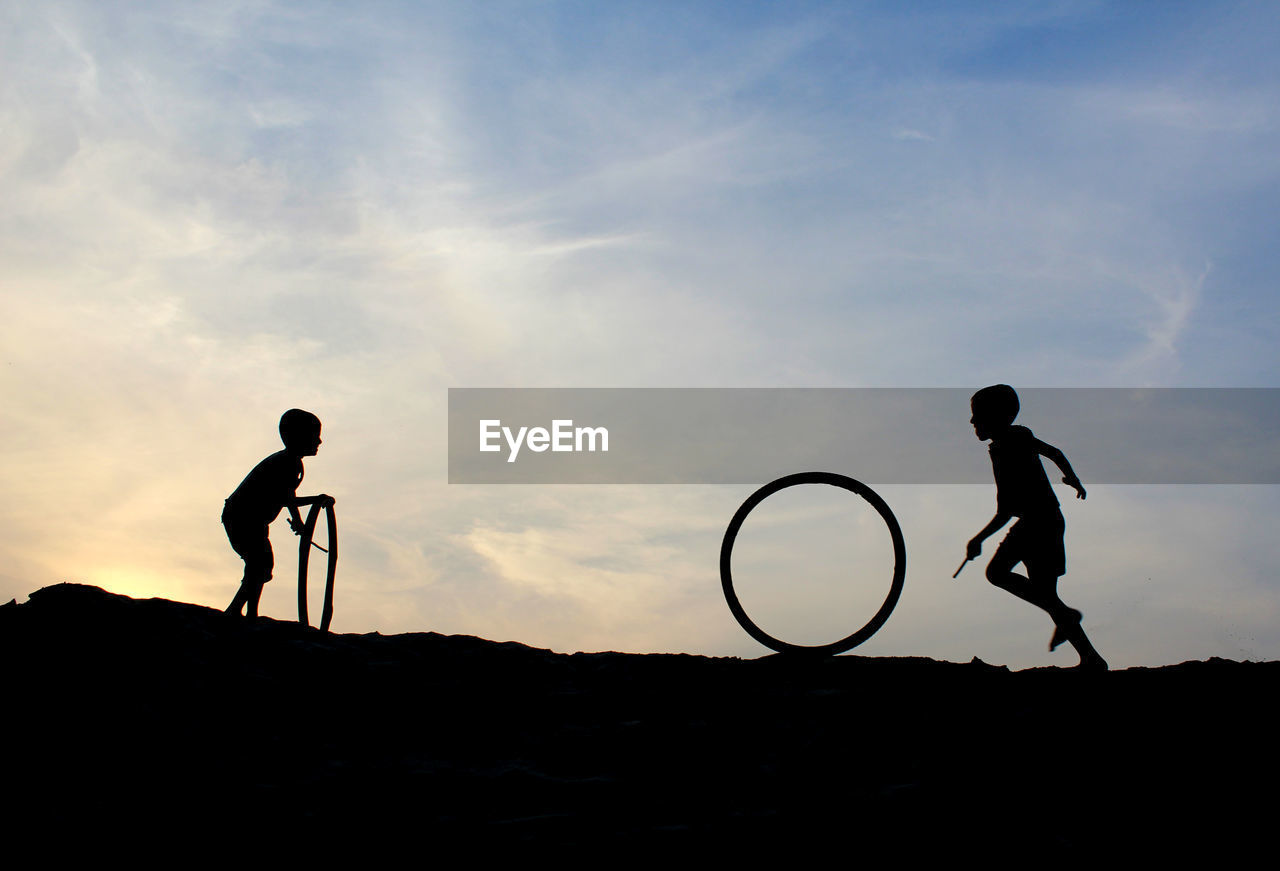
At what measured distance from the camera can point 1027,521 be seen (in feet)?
30.6

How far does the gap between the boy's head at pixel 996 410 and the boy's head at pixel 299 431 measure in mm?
7374

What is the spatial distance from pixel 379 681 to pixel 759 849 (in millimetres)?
4161

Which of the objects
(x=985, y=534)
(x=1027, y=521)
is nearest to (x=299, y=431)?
(x=985, y=534)

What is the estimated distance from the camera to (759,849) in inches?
243

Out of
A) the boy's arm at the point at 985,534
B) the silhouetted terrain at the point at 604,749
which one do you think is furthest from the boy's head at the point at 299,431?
the boy's arm at the point at 985,534

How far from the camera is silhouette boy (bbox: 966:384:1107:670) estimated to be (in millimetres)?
9211

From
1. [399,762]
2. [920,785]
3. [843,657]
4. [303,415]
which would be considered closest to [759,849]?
[920,785]

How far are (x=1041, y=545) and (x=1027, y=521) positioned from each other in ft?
0.80

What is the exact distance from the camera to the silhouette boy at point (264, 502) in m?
11.7


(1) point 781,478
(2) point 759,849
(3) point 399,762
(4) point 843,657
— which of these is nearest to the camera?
(2) point 759,849

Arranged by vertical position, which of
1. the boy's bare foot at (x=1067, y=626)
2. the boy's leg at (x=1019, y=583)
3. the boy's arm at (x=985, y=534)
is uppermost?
the boy's arm at (x=985, y=534)

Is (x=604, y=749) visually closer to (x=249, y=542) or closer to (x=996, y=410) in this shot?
(x=996, y=410)

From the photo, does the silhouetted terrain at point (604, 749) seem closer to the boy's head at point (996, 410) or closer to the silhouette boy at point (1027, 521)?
the silhouette boy at point (1027, 521)

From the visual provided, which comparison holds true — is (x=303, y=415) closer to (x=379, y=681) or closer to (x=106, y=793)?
(x=379, y=681)
